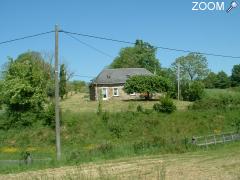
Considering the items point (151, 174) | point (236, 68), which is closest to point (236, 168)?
point (151, 174)

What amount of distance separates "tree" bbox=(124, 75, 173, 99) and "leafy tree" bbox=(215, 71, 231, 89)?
5154cm

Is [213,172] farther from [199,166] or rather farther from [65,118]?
[65,118]

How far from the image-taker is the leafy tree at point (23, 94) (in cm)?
5101

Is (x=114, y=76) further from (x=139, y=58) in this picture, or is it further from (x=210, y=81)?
(x=210, y=81)

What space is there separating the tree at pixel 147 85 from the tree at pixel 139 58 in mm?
43922

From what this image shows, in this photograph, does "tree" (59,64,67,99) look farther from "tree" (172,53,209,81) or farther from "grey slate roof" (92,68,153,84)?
"tree" (172,53,209,81)

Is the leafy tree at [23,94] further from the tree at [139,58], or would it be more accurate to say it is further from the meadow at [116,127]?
the tree at [139,58]

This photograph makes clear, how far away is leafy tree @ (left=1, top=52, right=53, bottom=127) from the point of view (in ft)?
167

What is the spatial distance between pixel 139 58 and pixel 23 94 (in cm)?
5906

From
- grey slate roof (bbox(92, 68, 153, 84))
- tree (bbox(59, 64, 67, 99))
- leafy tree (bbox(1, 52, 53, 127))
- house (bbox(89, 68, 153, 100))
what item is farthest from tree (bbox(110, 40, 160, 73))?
leafy tree (bbox(1, 52, 53, 127))

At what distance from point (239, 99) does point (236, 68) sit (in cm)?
5928

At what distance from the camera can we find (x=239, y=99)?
61.3 metres

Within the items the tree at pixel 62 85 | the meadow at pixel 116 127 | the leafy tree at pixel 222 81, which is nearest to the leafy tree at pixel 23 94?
the meadow at pixel 116 127

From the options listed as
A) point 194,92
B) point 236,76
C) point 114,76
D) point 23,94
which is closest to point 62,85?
point 114,76
